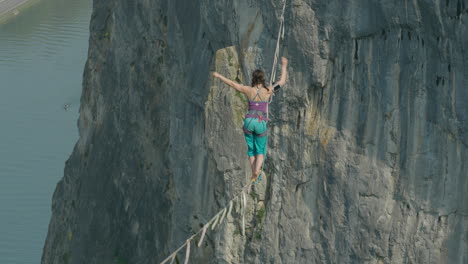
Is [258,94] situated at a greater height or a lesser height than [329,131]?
greater

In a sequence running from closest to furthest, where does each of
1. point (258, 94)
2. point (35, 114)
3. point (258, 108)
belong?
point (258, 94) → point (258, 108) → point (35, 114)

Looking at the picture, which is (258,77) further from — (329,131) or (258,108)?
(329,131)

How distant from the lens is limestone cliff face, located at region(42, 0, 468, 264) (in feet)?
53.6

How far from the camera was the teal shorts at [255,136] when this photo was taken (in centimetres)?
1434

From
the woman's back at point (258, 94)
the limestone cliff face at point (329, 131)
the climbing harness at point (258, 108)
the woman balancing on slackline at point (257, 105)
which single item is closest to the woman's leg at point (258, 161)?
the woman balancing on slackline at point (257, 105)

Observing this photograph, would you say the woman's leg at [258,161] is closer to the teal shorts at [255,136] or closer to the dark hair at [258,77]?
the teal shorts at [255,136]

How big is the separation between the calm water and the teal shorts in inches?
945

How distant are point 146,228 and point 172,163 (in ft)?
13.8

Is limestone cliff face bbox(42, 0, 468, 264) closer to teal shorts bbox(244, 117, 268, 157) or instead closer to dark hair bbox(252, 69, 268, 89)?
teal shorts bbox(244, 117, 268, 157)

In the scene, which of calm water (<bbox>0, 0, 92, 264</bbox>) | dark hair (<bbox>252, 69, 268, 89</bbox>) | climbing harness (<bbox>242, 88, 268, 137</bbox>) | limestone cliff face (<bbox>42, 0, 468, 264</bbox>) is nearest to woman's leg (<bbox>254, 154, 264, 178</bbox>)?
climbing harness (<bbox>242, 88, 268, 137</bbox>)

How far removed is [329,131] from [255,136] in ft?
12.3

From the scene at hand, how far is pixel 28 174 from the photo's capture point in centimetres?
4331

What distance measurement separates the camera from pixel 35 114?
4872 cm

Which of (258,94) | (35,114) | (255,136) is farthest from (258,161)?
(35,114)
